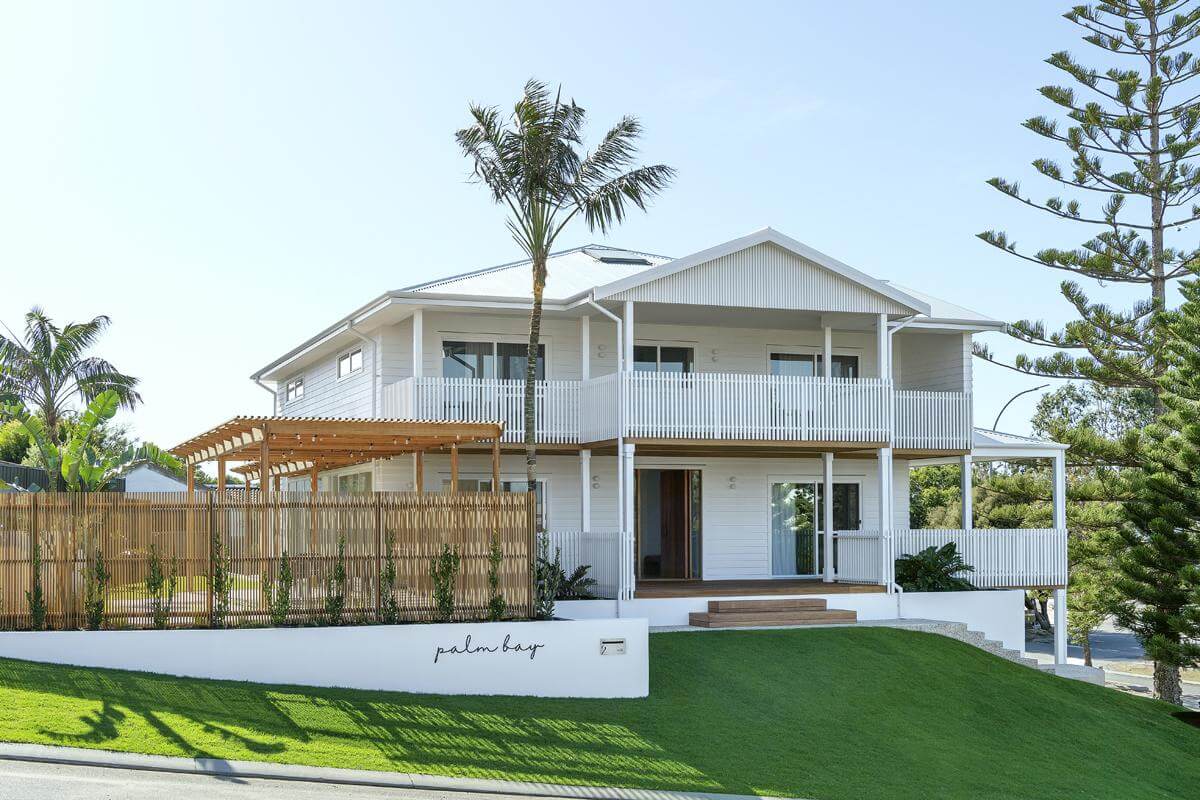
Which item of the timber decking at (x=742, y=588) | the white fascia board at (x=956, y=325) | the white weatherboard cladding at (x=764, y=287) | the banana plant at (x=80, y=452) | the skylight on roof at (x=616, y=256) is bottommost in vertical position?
the timber decking at (x=742, y=588)

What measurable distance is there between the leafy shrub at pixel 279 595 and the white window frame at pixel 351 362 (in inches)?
383

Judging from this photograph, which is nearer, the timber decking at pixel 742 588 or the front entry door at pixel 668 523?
the timber decking at pixel 742 588

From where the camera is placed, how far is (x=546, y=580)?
17.5 metres

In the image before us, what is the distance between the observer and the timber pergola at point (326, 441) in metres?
16.7

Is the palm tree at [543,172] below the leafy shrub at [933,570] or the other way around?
the other way around

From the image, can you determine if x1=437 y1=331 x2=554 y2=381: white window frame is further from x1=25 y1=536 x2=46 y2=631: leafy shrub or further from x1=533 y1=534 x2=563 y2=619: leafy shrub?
x1=25 y1=536 x2=46 y2=631: leafy shrub

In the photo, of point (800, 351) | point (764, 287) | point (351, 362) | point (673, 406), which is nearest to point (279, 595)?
point (673, 406)

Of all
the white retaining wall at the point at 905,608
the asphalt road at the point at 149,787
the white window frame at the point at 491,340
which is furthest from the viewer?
the white window frame at the point at 491,340

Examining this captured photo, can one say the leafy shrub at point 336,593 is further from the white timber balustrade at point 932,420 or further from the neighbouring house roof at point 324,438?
the white timber balustrade at point 932,420

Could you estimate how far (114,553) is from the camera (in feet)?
50.2

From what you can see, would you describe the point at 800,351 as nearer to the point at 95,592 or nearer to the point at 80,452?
the point at 80,452

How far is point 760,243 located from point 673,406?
3.20 meters

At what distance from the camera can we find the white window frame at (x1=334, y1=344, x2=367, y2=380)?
2511 centimetres

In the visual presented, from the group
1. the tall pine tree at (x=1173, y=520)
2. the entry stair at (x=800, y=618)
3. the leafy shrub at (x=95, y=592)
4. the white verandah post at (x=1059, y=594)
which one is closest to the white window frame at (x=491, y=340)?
the entry stair at (x=800, y=618)
